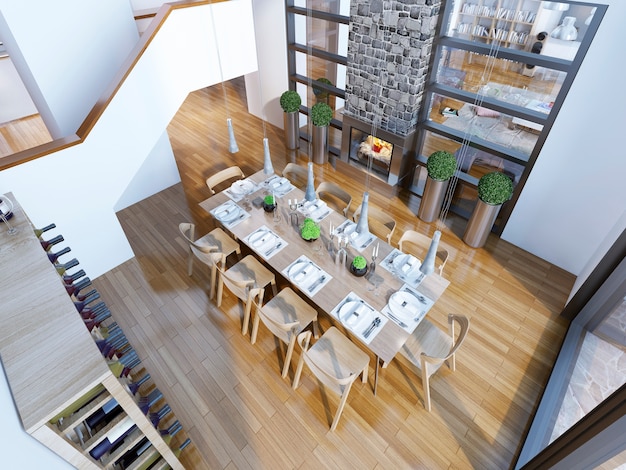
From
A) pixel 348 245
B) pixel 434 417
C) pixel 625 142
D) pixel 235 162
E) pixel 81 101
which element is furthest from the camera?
pixel 235 162

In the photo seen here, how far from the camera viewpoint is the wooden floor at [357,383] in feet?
9.61

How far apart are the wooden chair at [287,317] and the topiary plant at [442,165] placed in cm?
240

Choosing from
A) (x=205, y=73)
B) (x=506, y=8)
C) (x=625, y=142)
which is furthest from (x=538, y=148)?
A: (x=205, y=73)

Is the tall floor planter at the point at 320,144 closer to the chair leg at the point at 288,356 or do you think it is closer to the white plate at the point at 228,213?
the white plate at the point at 228,213

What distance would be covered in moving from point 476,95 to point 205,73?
3.45 meters

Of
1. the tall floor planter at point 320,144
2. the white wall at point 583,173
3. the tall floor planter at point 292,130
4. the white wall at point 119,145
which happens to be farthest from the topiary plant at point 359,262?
the tall floor planter at point 292,130

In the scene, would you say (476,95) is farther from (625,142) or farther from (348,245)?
(348,245)

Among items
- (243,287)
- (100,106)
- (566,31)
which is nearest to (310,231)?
(243,287)

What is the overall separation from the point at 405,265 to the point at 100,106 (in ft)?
11.5

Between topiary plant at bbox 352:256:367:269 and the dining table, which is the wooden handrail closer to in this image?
the dining table

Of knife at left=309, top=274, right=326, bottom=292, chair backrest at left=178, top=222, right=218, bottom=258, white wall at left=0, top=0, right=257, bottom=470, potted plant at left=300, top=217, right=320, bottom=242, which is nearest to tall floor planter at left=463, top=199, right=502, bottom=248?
potted plant at left=300, top=217, right=320, bottom=242

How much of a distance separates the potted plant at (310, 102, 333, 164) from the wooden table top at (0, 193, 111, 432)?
4.39 m

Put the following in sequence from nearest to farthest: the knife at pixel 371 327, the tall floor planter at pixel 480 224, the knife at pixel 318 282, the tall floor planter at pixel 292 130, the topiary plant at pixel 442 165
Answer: the knife at pixel 371 327 < the knife at pixel 318 282 < the tall floor planter at pixel 480 224 < the topiary plant at pixel 442 165 < the tall floor planter at pixel 292 130

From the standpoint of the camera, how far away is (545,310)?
3.94 meters
